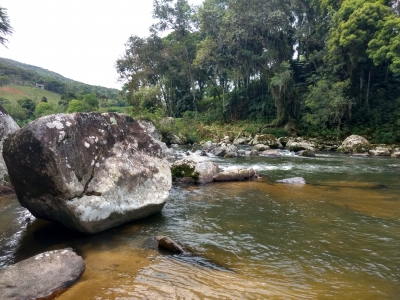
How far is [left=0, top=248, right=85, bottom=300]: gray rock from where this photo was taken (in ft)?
13.1

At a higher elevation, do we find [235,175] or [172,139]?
[172,139]

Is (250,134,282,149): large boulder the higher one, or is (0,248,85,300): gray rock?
(250,134,282,149): large boulder

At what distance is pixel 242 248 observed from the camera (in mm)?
5711

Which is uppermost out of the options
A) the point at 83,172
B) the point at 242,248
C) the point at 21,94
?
the point at 21,94

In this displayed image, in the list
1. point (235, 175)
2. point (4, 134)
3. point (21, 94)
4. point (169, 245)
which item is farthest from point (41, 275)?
A: point (21, 94)

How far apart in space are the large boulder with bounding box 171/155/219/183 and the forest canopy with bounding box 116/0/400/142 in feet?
72.8

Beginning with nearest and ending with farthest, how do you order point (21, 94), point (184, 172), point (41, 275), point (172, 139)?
point (41, 275) < point (184, 172) < point (172, 139) < point (21, 94)

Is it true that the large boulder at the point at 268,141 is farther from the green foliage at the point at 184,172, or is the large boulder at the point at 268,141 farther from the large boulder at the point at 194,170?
the green foliage at the point at 184,172

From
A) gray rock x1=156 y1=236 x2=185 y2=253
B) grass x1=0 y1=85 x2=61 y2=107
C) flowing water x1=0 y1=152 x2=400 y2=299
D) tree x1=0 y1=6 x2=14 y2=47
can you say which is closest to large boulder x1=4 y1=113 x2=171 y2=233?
flowing water x1=0 y1=152 x2=400 y2=299

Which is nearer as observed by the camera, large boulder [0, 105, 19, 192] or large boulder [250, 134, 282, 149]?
large boulder [0, 105, 19, 192]

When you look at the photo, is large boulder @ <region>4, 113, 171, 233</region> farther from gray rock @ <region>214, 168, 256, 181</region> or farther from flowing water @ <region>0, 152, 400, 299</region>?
gray rock @ <region>214, 168, 256, 181</region>

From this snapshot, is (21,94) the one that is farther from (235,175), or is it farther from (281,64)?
(235,175)

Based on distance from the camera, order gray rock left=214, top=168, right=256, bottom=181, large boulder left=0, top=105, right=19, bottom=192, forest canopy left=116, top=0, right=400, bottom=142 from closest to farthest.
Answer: large boulder left=0, top=105, right=19, bottom=192 → gray rock left=214, top=168, right=256, bottom=181 → forest canopy left=116, top=0, right=400, bottom=142

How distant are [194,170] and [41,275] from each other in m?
8.90
